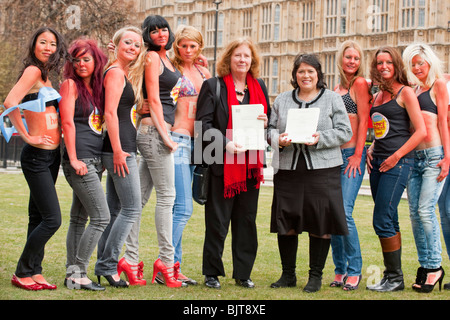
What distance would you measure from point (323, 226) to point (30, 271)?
78.3 inches

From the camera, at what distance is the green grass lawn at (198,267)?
163 inches

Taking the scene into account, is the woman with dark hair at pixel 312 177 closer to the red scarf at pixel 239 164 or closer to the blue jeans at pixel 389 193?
the red scarf at pixel 239 164

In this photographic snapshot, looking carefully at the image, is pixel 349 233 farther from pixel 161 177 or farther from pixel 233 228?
pixel 161 177

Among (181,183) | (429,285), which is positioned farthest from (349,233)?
(181,183)

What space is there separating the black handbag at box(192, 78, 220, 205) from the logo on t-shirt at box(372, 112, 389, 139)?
115cm

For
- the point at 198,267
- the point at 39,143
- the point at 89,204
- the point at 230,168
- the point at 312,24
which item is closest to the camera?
the point at 39,143

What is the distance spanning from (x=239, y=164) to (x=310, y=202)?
560 mm

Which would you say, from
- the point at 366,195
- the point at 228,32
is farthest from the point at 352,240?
the point at 228,32

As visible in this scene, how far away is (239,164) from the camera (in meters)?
4.46

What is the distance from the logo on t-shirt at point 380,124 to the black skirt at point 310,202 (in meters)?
0.42

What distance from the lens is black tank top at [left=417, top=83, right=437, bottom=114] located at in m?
4.62

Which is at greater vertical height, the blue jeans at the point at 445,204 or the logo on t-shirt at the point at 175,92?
the logo on t-shirt at the point at 175,92

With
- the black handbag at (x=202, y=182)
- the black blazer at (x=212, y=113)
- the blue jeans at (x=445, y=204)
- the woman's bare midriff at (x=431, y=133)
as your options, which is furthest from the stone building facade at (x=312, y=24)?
the black handbag at (x=202, y=182)

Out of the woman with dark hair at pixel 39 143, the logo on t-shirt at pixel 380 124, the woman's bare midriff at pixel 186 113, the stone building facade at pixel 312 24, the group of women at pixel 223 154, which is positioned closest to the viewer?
the woman with dark hair at pixel 39 143
